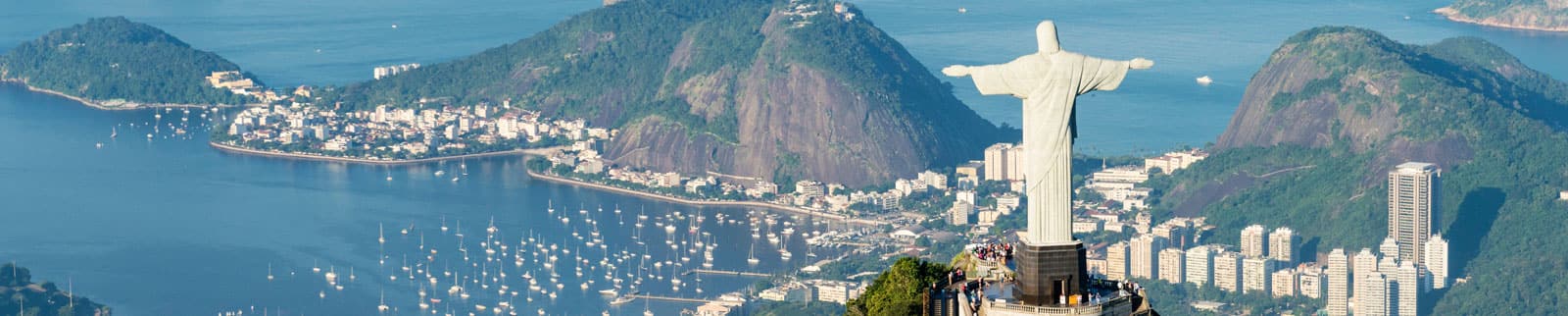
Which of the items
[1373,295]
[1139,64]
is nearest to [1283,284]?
[1373,295]

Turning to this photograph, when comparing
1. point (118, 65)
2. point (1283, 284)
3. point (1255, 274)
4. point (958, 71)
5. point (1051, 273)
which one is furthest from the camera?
point (118, 65)

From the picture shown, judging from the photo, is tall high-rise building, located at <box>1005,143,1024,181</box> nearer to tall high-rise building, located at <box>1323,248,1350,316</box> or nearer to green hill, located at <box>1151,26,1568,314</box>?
green hill, located at <box>1151,26,1568,314</box>

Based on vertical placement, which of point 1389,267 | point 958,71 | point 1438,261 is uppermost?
point 958,71

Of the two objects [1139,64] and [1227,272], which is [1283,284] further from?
[1139,64]

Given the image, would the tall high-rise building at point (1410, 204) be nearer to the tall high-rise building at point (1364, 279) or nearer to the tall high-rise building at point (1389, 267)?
the tall high-rise building at point (1389, 267)

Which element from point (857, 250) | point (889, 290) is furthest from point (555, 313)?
point (889, 290)

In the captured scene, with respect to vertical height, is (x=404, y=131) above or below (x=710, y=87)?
below

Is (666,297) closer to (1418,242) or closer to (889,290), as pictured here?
(1418,242)
